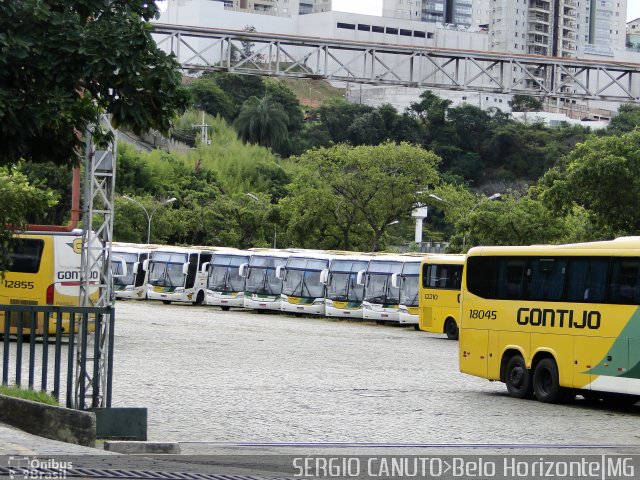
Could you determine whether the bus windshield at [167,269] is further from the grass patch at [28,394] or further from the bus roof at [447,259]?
the grass patch at [28,394]

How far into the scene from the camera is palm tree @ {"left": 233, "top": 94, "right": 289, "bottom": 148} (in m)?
135

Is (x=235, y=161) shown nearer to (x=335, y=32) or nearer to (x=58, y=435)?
(x=335, y=32)

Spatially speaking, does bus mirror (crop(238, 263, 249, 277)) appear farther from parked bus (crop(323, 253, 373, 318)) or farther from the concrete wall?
the concrete wall

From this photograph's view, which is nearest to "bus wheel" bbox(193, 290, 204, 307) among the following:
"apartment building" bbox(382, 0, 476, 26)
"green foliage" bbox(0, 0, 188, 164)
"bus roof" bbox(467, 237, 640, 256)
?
"bus roof" bbox(467, 237, 640, 256)

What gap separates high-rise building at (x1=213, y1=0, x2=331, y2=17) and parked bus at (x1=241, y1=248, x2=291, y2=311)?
11951 centimetres

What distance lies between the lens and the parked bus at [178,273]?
6041 centimetres

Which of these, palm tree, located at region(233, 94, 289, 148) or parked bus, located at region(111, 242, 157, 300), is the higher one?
palm tree, located at region(233, 94, 289, 148)

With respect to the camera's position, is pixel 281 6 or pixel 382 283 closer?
pixel 382 283

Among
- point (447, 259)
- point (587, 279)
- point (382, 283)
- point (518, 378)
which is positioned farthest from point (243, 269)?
point (587, 279)

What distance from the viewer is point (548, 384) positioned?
2072 cm

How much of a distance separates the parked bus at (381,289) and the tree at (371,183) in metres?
19.6

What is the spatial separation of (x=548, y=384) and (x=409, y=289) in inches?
1037

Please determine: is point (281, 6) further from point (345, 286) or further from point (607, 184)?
point (607, 184)

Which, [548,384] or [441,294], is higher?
[441,294]
